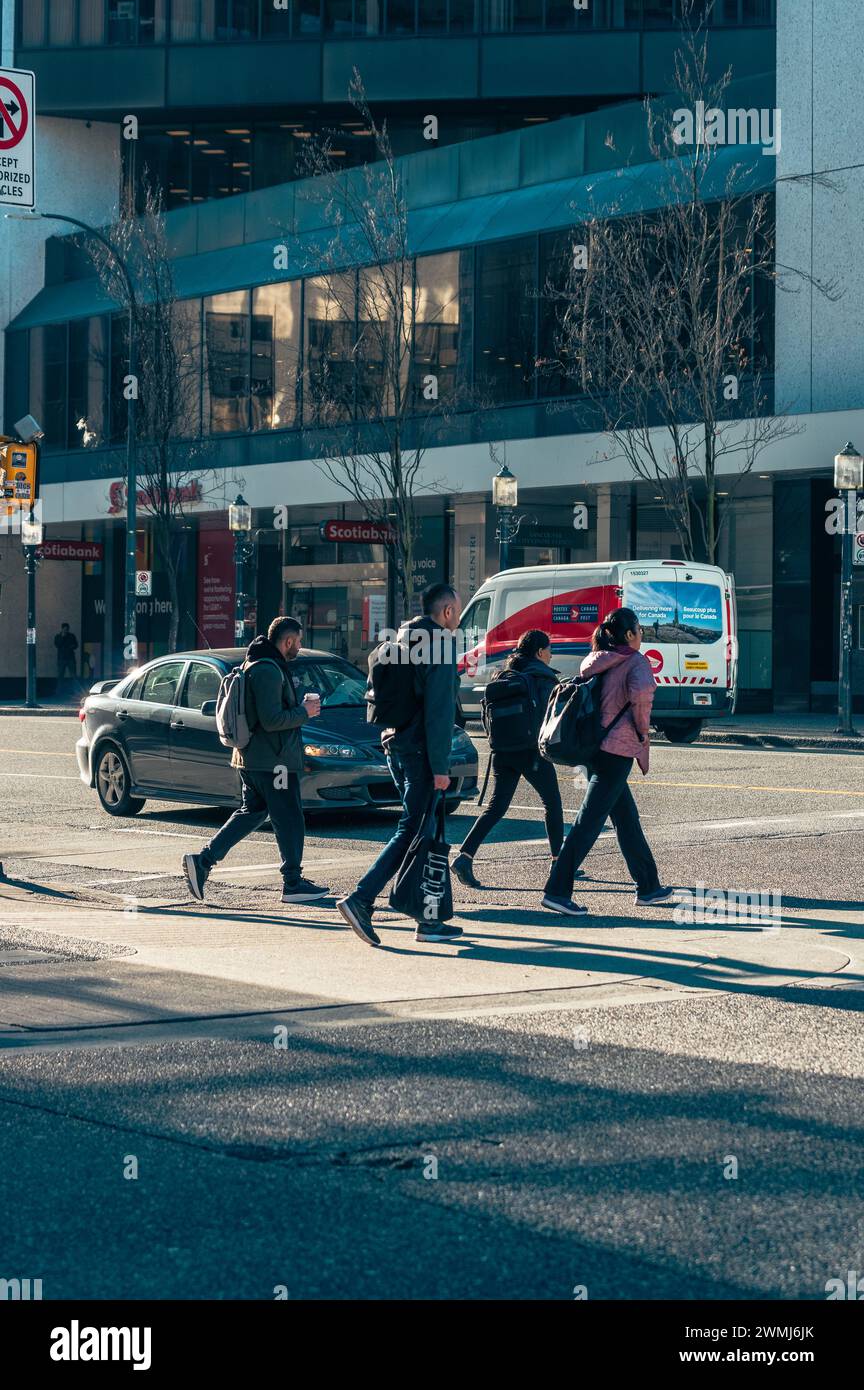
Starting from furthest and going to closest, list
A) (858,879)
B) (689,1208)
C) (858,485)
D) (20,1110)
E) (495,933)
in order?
(858,485), (858,879), (495,933), (20,1110), (689,1208)

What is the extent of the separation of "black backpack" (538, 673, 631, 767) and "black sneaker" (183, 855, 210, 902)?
237 cm

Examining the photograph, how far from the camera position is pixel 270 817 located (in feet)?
36.4

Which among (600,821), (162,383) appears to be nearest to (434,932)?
(600,821)

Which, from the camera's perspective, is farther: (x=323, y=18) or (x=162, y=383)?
(x=323, y=18)

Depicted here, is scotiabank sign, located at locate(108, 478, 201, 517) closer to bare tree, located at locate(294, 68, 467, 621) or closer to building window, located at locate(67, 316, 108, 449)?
building window, located at locate(67, 316, 108, 449)

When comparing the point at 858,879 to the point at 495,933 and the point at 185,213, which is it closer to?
the point at 495,933

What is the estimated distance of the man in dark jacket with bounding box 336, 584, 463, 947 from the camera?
9.30m

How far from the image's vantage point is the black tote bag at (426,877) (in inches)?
378

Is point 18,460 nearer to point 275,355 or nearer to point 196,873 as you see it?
point 196,873

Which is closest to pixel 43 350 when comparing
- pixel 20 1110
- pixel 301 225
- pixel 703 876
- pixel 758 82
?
pixel 301 225

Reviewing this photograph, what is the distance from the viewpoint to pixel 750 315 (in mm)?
31547

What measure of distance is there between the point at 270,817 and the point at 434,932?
1.79 m

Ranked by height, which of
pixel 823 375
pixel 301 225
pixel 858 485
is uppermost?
pixel 301 225

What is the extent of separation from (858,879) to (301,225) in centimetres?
3123
